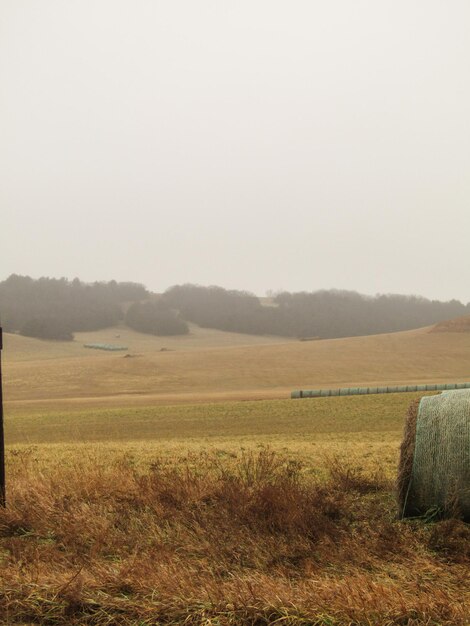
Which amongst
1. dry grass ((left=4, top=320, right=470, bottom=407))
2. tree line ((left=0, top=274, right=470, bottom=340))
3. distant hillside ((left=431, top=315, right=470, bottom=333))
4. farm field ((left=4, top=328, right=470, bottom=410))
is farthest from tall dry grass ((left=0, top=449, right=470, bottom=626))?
tree line ((left=0, top=274, right=470, bottom=340))

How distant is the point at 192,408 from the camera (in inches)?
1244

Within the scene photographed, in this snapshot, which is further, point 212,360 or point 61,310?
point 61,310

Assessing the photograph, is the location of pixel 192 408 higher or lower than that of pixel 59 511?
lower

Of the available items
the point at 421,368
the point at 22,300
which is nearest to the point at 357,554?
the point at 421,368

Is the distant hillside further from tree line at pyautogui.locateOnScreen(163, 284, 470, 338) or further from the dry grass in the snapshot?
tree line at pyautogui.locateOnScreen(163, 284, 470, 338)

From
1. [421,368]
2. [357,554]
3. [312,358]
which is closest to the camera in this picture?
[357,554]

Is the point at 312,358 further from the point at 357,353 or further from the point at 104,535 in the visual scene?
the point at 104,535

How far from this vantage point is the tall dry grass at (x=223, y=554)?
455cm

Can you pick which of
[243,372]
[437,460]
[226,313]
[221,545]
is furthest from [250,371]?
[226,313]

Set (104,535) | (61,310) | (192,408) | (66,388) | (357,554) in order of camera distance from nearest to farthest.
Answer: (357,554)
(104,535)
(192,408)
(66,388)
(61,310)

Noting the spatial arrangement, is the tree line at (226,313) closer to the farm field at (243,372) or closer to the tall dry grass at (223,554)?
the farm field at (243,372)

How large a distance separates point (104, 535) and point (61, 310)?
132727 millimetres

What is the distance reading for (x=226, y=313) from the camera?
140m

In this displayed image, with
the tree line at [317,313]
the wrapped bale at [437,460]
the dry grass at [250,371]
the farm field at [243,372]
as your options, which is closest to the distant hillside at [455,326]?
the farm field at [243,372]
